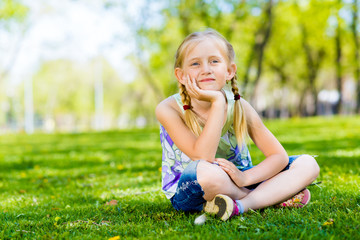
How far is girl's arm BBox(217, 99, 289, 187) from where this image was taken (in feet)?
9.51

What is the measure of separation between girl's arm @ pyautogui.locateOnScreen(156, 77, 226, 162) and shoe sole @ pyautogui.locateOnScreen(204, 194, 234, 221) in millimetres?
308

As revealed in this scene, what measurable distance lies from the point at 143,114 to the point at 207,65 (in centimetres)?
5155

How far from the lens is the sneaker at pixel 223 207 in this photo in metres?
2.73

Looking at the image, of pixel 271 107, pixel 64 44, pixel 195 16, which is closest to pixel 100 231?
pixel 195 16

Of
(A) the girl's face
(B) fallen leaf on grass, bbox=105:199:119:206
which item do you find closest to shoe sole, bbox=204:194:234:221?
(A) the girl's face

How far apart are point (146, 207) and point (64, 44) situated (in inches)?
1383

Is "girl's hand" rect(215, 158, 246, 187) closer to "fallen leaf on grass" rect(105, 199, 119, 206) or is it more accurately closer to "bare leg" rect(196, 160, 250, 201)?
"bare leg" rect(196, 160, 250, 201)

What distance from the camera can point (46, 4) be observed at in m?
29.3

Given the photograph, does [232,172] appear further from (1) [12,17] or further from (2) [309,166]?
(1) [12,17]

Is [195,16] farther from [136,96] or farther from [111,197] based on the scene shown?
[136,96]

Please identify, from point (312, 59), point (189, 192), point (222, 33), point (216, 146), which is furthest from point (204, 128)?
point (312, 59)

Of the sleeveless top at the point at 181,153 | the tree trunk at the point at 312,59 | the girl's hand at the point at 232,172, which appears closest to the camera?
the girl's hand at the point at 232,172

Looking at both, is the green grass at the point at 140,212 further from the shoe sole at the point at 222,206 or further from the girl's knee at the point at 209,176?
the girl's knee at the point at 209,176

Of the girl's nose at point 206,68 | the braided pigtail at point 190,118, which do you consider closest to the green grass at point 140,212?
the braided pigtail at point 190,118
